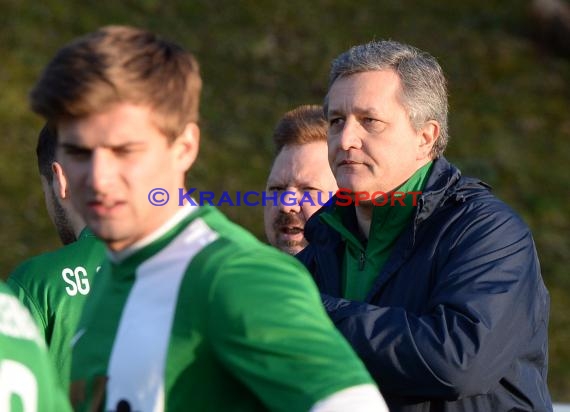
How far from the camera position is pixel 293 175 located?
5062 mm

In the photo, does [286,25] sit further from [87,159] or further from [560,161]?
[87,159]

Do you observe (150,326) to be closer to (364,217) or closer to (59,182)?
(364,217)

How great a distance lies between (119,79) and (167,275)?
0.40 m

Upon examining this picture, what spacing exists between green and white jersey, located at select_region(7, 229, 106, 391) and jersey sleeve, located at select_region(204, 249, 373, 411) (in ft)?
5.96

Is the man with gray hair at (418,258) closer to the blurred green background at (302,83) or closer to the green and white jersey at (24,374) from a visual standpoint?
the green and white jersey at (24,374)

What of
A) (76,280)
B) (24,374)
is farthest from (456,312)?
(24,374)

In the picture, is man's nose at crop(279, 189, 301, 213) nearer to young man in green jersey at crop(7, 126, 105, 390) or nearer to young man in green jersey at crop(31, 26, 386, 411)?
young man in green jersey at crop(7, 126, 105, 390)

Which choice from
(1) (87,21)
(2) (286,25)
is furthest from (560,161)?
(1) (87,21)

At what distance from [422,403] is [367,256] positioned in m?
0.55

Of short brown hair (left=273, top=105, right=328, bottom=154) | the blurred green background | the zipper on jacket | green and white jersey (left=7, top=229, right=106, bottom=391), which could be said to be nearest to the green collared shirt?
the zipper on jacket

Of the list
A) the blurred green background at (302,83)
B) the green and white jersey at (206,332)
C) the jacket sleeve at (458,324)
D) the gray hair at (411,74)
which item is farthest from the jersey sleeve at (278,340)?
the blurred green background at (302,83)

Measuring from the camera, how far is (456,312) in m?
3.62

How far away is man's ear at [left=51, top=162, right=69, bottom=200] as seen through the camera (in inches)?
175

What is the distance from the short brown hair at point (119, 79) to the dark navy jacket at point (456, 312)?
4.21 feet
